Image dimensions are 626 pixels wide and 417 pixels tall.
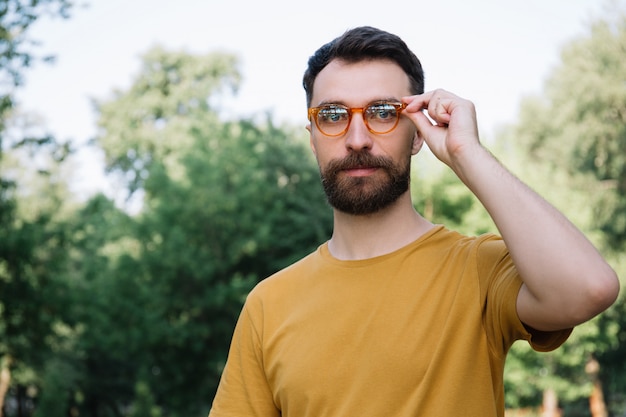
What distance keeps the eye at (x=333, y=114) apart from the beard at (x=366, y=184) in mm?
122

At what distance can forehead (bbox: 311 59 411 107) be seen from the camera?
215 cm

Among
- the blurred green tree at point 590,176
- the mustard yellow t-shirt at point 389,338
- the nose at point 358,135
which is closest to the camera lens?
the mustard yellow t-shirt at point 389,338

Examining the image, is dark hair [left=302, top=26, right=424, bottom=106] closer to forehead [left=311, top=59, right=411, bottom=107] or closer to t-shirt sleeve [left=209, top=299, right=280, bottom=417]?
forehead [left=311, top=59, right=411, bottom=107]

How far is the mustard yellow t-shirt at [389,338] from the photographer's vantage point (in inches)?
74.9

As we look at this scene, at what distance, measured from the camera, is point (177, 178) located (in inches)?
883

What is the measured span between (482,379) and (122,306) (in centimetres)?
2033

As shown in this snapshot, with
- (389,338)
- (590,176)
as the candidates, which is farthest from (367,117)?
(590,176)

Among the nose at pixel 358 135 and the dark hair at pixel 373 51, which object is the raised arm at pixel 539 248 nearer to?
the nose at pixel 358 135

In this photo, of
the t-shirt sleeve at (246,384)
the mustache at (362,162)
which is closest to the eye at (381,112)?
the mustache at (362,162)

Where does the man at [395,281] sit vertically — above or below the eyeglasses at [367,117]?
below

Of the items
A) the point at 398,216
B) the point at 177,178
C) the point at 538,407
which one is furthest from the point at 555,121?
the point at 398,216

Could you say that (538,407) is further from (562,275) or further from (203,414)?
(562,275)

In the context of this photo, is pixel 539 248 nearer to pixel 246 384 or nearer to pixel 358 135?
pixel 358 135

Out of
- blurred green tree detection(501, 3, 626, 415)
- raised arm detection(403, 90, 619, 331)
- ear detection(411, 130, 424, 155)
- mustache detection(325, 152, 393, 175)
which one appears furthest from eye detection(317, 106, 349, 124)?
blurred green tree detection(501, 3, 626, 415)
